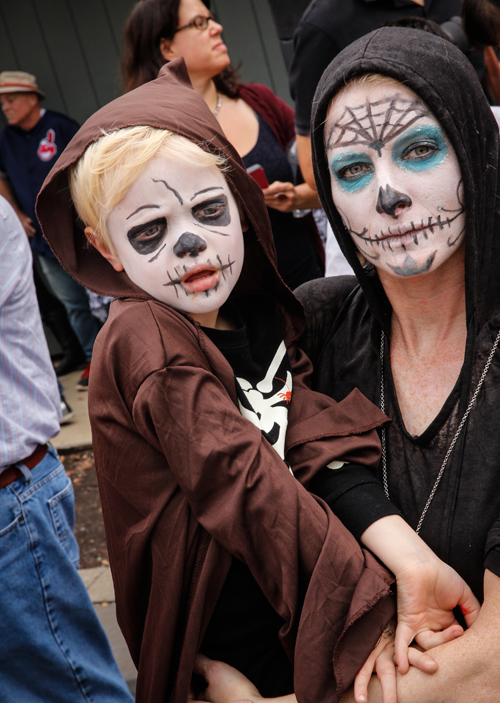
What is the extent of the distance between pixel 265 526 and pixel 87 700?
5.02 feet

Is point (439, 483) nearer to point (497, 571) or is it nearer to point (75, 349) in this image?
point (497, 571)

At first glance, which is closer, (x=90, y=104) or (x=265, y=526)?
(x=265, y=526)

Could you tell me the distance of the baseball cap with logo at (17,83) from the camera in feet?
17.7

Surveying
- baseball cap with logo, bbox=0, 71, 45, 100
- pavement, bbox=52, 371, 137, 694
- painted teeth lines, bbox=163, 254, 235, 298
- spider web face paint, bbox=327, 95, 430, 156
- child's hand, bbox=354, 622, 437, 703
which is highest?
baseball cap with logo, bbox=0, 71, 45, 100

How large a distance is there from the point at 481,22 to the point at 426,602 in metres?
2.18

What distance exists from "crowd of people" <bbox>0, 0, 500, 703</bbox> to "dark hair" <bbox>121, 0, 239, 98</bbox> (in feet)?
4.96

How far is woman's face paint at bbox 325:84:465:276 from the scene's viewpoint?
1339 mm

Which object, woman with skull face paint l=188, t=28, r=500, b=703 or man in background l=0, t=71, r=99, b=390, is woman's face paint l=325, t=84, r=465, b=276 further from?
man in background l=0, t=71, r=99, b=390

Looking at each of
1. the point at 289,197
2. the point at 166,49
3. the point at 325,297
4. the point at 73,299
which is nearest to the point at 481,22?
the point at 289,197

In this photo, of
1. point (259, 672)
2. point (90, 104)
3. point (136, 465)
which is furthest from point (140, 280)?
point (90, 104)

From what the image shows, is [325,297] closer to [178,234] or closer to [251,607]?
[178,234]

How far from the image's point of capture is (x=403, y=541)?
1.29m

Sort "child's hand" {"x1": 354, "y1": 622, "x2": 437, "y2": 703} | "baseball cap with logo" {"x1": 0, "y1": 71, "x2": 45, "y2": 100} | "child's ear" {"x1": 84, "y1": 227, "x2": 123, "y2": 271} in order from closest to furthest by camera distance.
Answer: "child's hand" {"x1": 354, "y1": 622, "x2": 437, "y2": 703} → "child's ear" {"x1": 84, "y1": 227, "x2": 123, "y2": 271} → "baseball cap with logo" {"x1": 0, "y1": 71, "x2": 45, "y2": 100}

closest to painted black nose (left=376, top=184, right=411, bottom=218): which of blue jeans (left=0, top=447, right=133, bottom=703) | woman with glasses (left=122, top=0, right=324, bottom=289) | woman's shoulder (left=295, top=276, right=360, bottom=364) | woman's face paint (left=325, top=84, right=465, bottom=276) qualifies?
woman's face paint (left=325, top=84, right=465, bottom=276)
